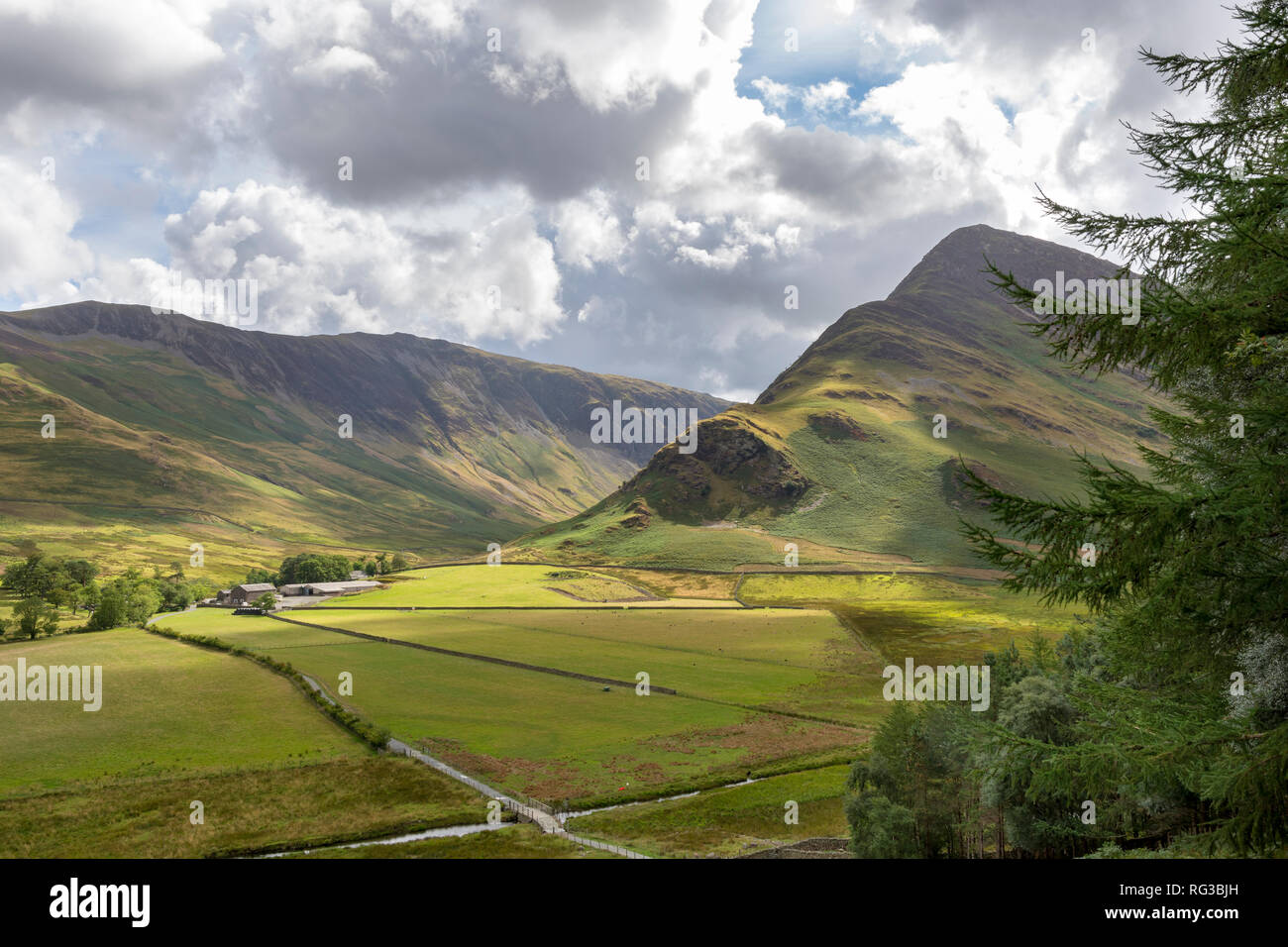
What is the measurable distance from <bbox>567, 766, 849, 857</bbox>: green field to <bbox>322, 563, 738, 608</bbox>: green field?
99656 mm

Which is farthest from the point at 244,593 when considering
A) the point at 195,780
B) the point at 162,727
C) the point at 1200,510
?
the point at 1200,510

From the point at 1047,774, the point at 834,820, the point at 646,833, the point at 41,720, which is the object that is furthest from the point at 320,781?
the point at 1047,774

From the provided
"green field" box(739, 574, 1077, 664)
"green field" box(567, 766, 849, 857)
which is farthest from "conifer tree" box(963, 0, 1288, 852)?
"green field" box(739, 574, 1077, 664)

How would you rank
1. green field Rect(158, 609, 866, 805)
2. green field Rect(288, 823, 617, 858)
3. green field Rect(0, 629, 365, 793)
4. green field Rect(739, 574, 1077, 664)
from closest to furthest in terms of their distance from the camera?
green field Rect(288, 823, 617, 858) < green field Rect(0, 629, 365, 793) < green field Rect(158, 609, 866, 805) < green field Rect(739, 574, 1077, 664)

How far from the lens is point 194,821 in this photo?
145 feet

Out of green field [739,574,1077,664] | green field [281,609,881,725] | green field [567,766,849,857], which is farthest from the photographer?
green field [739,574,1077,664]

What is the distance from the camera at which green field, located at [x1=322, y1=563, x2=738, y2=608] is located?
519 feet

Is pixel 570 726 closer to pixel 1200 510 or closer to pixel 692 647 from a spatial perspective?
pixel 692 647

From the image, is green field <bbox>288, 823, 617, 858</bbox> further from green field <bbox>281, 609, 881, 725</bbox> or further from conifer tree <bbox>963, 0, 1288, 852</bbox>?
green field <bbox>281, 609, 881, 725</bbox>

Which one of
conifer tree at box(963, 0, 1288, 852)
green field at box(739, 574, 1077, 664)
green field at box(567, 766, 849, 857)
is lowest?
green field at box(567, 766, 849, 857)

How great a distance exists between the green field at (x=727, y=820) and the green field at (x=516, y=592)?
327ft

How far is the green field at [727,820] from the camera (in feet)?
143
